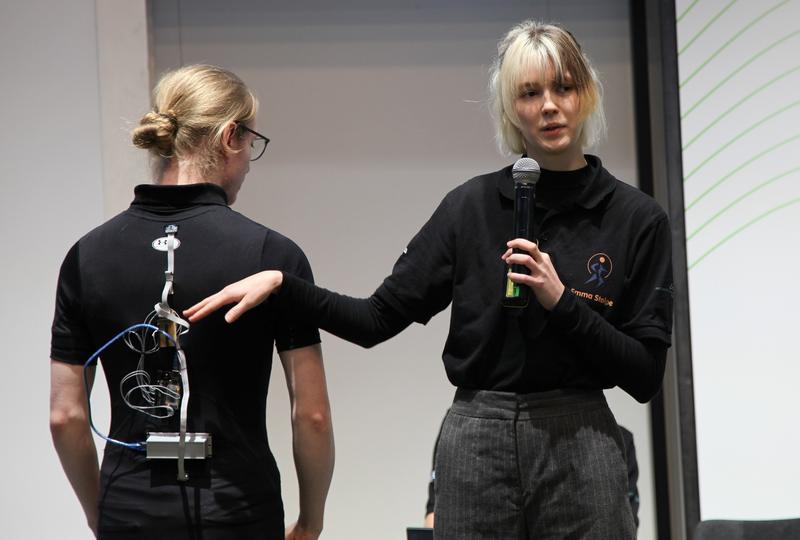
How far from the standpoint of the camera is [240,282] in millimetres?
1725

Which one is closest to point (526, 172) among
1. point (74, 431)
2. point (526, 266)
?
point (526, 266)

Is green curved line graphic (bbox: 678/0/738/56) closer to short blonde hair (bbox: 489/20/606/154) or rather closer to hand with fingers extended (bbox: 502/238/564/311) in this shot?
short blonde hair (bbox: 489/20/606/154)

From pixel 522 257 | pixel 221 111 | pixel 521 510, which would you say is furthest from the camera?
pixel 221 111

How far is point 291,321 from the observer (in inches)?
72.9

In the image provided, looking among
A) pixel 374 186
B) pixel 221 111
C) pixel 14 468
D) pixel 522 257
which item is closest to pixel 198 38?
pixel 374 186

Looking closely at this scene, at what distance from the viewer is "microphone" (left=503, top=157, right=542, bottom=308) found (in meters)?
1.62

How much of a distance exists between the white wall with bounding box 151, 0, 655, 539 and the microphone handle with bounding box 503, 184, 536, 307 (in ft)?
7.18

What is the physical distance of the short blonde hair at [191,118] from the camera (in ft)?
6.05

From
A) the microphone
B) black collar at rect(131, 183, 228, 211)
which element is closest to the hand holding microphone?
the microphone

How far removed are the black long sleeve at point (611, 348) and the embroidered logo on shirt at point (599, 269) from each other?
0.09 meters

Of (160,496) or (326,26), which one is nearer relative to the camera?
(160,496)

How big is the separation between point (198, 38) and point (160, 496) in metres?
2.57

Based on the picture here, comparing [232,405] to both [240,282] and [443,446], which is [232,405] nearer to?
[240,282]

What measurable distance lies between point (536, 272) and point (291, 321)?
1.68 feet
